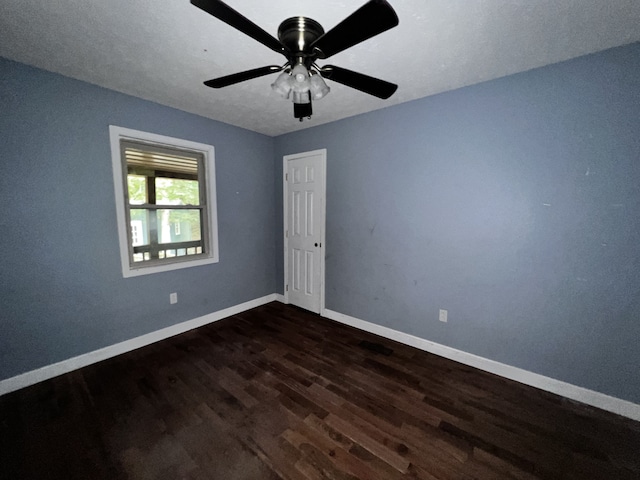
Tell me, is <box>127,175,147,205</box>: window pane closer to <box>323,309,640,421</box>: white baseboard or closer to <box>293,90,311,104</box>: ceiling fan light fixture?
<box>293,90,311,104</box>: ceiling fan light fixture

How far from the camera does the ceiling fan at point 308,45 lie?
3.04 ft

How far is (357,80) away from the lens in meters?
1.34

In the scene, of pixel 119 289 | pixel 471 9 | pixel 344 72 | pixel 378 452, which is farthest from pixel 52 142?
pixel 378 452

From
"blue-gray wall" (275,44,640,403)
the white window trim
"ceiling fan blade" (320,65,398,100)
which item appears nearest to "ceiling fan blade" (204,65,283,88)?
"ceiling fan blade" (320,65,398,100)

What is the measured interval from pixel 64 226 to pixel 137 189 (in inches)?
27.3

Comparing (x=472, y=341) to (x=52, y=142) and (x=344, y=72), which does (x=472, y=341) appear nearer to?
(x=344, y=72)

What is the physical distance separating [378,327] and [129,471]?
233cm

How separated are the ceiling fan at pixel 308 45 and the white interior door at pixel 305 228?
1837 mm

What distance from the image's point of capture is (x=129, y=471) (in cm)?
134

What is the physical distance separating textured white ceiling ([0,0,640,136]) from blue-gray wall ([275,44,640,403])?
29 centimetres

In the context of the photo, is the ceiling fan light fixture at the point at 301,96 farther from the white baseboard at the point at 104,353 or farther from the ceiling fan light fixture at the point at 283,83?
the white baseboard at the point at 104,353

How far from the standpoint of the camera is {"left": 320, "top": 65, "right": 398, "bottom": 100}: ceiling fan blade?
1289 mm

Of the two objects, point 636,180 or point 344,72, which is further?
point 636,180

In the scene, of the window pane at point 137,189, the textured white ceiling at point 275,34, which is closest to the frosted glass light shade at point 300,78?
the textured white ceiling at point 275,34
